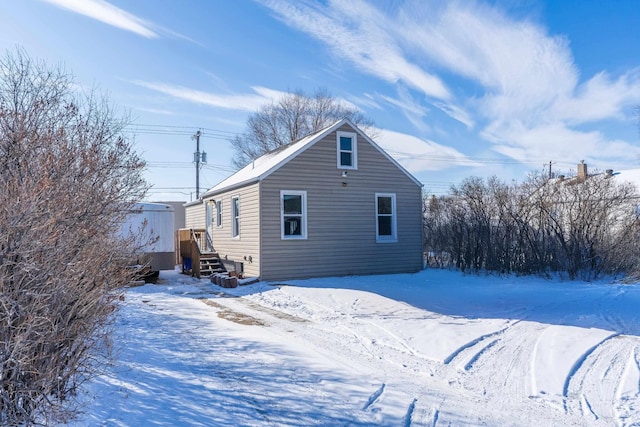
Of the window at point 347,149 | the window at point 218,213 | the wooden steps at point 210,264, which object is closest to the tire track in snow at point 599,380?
the window at point 347,149

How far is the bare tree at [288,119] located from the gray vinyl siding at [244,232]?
15.4 meters

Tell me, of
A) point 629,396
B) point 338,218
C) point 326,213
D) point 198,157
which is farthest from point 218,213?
point 198,157

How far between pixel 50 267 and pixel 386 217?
40.4 ft

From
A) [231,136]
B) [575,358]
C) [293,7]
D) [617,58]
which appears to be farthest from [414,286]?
[231,136]

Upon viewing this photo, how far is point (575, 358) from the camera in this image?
5266 millimetres

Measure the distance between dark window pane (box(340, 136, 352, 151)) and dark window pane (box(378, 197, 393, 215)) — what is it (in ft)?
6.81

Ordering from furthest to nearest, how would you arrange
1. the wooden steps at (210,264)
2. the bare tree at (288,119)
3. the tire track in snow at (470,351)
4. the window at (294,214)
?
the bare tree at (288,119) < the wooden steps at (210,264) < the window at (294,214) < the tire track in snow at (470,351)

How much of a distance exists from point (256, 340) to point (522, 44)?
1010 cm

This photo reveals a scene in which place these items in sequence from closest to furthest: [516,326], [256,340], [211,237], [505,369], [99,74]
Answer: [505,369], [256,340], [516,326], [99,74], [211,237]

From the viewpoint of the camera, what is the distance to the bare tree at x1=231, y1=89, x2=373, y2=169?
30.6 metres

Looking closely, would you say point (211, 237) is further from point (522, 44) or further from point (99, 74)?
point (522, 44)

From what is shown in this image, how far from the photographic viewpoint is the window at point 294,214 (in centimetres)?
1298

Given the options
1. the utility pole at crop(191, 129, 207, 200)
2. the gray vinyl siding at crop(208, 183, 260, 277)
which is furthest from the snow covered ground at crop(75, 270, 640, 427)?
the utility pole at crop(191, 129, 207, 200)

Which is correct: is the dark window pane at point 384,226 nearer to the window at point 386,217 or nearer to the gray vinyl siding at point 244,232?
the window at point 386,217
